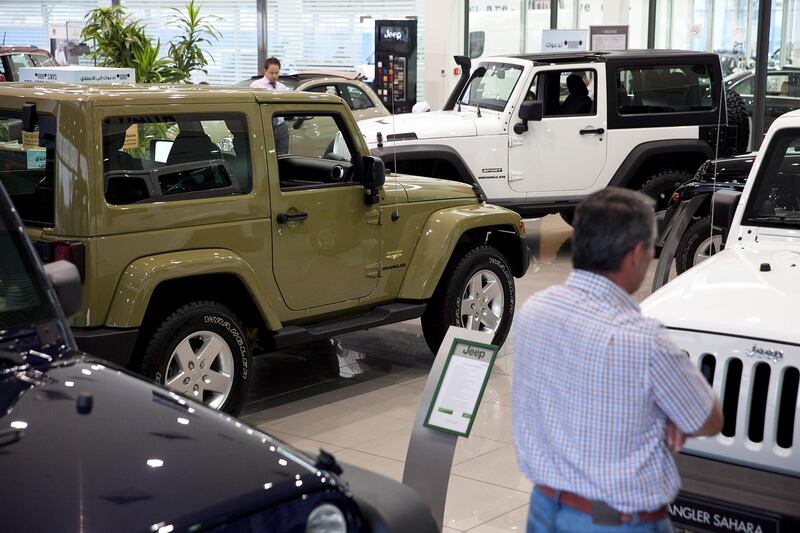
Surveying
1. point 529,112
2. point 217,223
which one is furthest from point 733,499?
point 529,112

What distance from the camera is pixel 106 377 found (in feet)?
10.4

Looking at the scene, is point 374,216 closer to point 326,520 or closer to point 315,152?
point 315,152

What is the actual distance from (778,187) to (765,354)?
1.79 meters

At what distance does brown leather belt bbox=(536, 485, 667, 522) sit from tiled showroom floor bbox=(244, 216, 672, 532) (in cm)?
221

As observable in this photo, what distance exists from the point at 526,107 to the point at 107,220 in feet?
20.2

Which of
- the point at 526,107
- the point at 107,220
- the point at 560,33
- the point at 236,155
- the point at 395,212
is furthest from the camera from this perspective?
the point at 560,33

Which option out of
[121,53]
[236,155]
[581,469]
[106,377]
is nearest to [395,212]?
[236,155]

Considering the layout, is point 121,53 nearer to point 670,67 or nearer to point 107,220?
point 670,67

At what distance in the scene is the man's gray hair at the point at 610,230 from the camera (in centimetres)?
264

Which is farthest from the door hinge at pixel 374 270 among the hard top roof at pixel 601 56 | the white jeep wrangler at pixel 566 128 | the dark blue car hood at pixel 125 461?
the hard top roof at pixel 601 56

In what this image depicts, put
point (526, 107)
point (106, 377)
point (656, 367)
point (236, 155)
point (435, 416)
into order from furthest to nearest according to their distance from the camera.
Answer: point (526, 107)
point (236, 155)
point (435, 416)
point (106, 377)
point (656, 367)

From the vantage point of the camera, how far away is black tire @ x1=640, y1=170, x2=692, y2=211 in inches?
456

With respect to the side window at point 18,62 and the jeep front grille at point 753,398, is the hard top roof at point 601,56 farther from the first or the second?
the side window at point 18,62

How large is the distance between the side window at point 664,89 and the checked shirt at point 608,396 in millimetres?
9103
